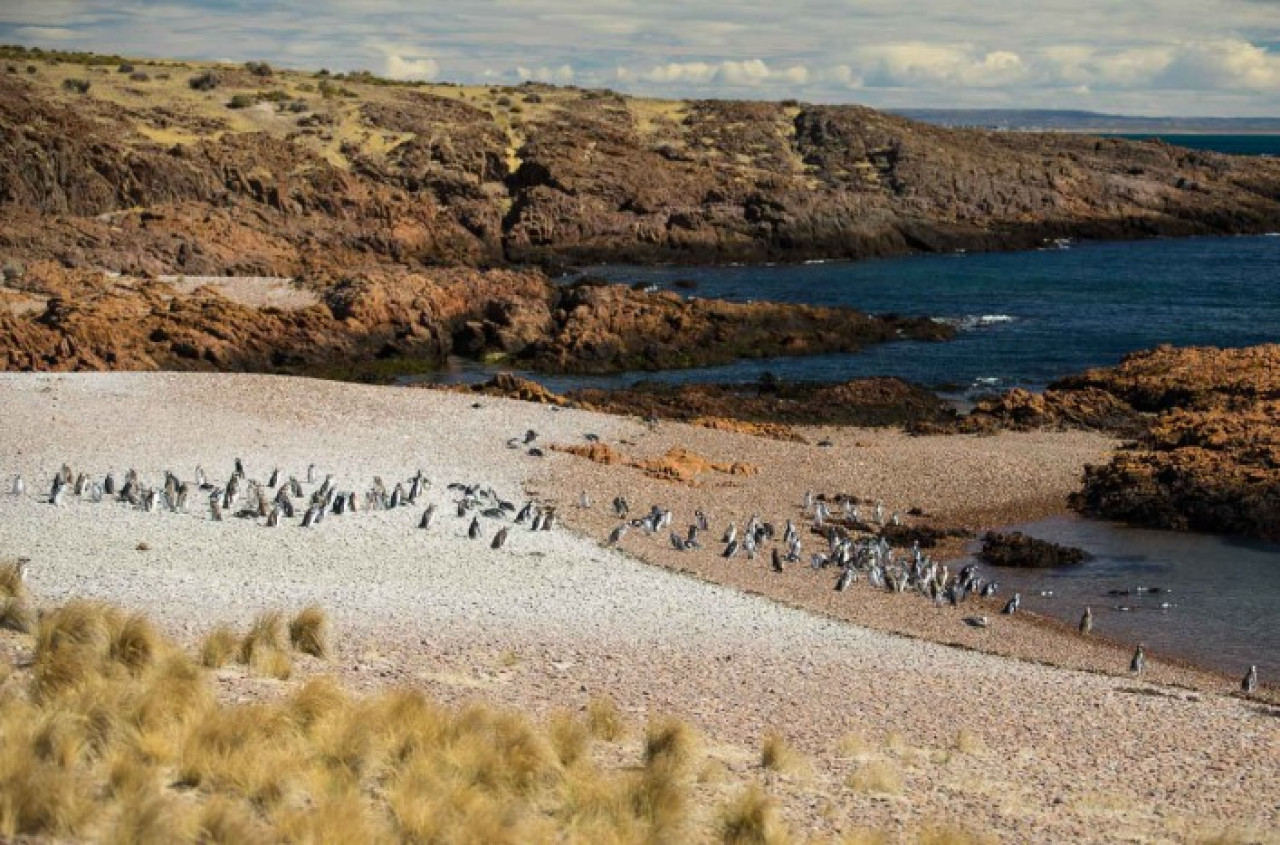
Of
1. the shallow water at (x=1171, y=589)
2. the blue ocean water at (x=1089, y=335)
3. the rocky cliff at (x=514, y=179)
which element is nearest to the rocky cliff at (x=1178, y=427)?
the shallow water at (x=1171, y=589)

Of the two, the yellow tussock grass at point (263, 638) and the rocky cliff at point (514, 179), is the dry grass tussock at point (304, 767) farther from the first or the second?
the rocky cliff at point (514, 179)

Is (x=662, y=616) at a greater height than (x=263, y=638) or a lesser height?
lesser

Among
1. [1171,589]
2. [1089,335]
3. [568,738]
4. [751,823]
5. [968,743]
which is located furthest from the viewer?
[1089,335]

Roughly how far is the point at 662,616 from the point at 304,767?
7575 mm

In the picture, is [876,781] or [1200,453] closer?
[876,781]

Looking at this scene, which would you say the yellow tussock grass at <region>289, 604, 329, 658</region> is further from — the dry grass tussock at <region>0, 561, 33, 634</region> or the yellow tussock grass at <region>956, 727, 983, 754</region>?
the yellow tussock grass at <region>956, 727, 983, 754</region>

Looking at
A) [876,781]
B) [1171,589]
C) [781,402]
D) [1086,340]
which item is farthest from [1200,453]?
[1086,340]

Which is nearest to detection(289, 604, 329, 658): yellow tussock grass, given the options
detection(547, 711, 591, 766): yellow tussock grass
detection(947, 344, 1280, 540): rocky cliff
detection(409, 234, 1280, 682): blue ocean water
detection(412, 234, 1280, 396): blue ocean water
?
detection(547, 711, 591, 766): yellow tussock grass

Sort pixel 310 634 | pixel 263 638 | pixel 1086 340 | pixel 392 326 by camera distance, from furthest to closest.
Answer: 1. pixel 1086 340
2. pixel 392 326
3. pixel 310 634
4. pixel 263 638

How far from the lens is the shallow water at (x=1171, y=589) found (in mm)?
18594

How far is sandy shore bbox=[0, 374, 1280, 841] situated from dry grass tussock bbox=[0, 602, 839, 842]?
4.03 ft

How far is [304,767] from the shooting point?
933 cm

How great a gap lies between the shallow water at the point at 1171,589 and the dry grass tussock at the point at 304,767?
10.1m

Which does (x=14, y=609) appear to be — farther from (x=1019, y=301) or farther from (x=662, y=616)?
(x=1019, y=301)
